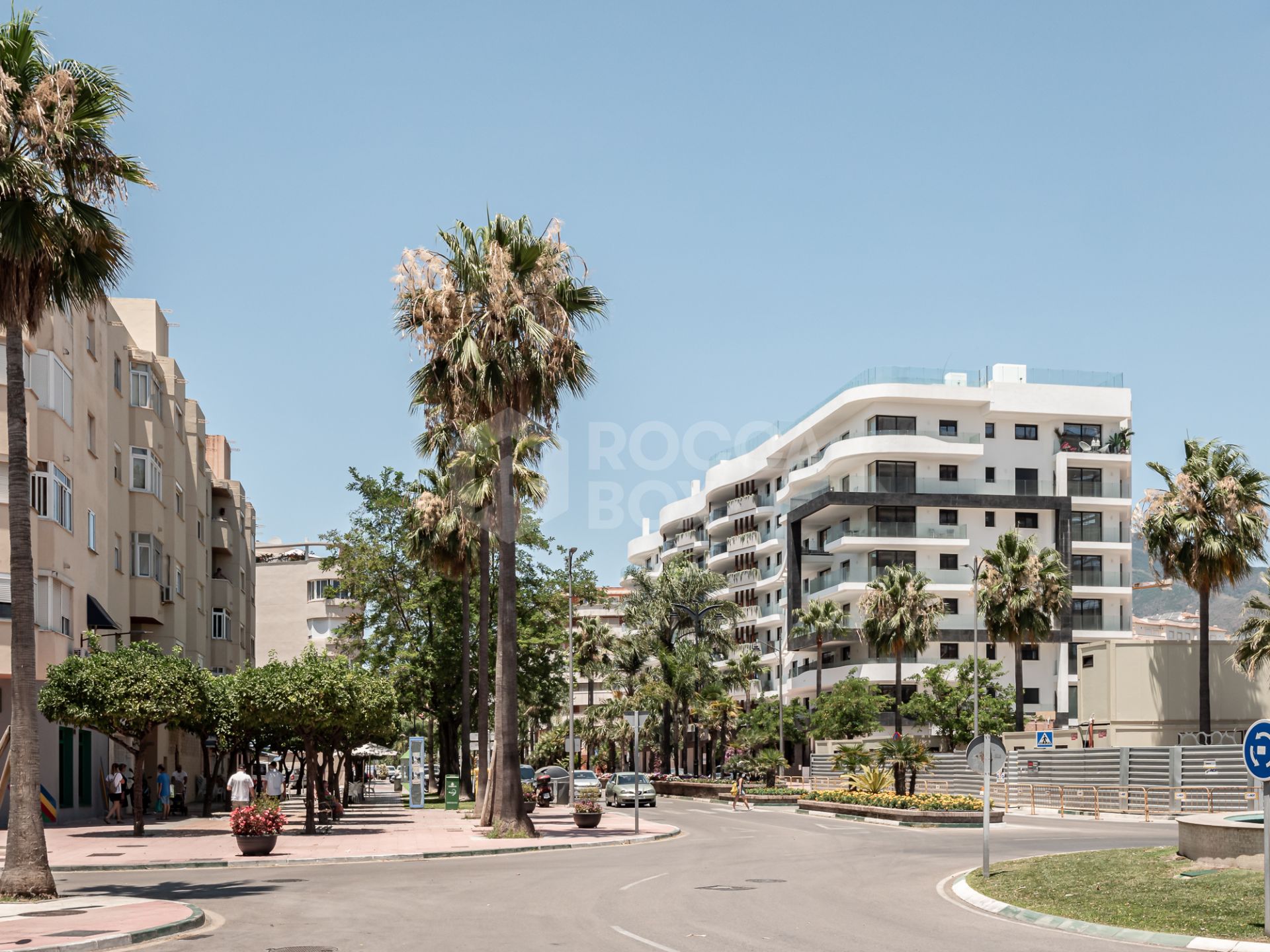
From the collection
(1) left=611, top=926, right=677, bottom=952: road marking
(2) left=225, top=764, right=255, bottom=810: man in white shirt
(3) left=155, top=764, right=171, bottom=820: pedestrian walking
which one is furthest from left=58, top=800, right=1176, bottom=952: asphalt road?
(3) left=155, top=764, right=171, bottom=820: pedestrian walking

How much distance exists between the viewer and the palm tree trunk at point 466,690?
5156cm

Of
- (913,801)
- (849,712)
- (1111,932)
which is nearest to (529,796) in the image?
(913,801)

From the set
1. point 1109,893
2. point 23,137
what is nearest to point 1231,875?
point 1109,893

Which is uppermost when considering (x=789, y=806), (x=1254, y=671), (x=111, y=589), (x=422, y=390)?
(x=422, y=390)

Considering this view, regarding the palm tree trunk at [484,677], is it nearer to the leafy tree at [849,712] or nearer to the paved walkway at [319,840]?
the paved walkway at [319,840]

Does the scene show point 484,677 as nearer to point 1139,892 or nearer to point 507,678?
point 507,678

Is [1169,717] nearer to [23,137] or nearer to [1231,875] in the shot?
[1231,875]

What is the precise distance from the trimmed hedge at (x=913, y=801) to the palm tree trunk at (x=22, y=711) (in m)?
26.8

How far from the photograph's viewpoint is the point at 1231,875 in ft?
63.1

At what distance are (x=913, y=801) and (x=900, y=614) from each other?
30.5 meters

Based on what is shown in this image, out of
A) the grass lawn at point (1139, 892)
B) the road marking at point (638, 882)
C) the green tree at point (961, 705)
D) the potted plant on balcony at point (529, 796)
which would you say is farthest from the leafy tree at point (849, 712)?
the road marking at point (638, 882)

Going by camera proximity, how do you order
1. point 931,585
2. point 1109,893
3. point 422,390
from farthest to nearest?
point 931,585, point 422,390, point 1109,893

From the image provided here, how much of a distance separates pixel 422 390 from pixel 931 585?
53745 millimetres

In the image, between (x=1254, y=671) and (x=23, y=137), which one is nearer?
(x=23, y=137)
